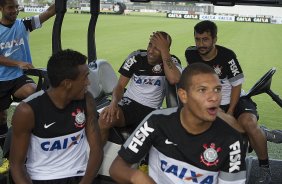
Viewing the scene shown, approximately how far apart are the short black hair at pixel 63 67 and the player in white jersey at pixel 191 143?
60 cm

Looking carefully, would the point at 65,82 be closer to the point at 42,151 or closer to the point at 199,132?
the point at 42,151

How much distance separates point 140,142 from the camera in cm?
208

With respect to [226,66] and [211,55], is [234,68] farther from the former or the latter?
[211,55]

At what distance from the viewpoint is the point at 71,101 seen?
2498 millimetres

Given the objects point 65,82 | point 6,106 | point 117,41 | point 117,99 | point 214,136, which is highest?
Answer: point 65,82

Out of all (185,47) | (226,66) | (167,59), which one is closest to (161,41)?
(167,59)

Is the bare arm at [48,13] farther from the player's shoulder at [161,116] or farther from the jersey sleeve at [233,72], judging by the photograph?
the player's shoulder at [161,116]

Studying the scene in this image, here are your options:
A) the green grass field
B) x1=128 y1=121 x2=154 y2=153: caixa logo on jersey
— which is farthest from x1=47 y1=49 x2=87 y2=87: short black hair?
the green grass field

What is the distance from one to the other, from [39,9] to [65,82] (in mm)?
30904

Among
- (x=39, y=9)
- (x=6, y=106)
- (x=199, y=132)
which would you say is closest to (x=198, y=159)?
(x=199, y=132)

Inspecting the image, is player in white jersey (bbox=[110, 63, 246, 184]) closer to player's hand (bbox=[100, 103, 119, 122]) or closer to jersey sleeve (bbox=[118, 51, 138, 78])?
player's hand (bbox=[100, 103, 119, 122])

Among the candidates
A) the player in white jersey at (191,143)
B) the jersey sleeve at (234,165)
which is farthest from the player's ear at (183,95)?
the jersey sleeve at (234,165)

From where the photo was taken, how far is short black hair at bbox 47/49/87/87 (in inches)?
92.8

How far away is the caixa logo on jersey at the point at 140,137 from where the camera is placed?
2.08 metres
